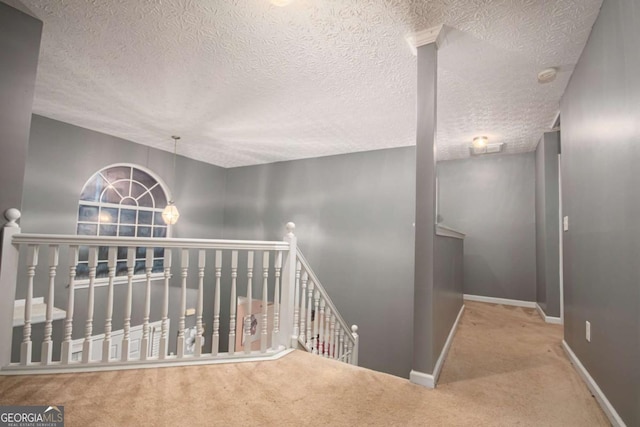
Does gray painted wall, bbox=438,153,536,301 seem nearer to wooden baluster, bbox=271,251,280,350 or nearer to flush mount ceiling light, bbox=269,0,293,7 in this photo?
wooden baluster, bbox=271,251,280,350

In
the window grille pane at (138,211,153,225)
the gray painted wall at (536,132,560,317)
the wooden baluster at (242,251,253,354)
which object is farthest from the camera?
the window grille pane at (138,211,153,225)

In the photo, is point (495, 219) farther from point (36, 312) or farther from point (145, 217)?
point (36, 312)

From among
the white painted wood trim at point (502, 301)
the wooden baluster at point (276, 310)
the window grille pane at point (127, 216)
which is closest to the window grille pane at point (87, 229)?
the window grille pane at point (127, 216)

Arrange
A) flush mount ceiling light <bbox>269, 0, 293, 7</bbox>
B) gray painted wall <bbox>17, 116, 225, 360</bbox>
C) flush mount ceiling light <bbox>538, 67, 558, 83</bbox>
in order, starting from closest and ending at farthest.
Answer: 1. flush mount ceiling light <bbox>269, 0, 293, 7</bbox>
2. flush mount ceiling light <bbox>538, 67, 558, 83</bbox>
3. gray painted wall <bbox>17, 116, 225, 360</bbox>

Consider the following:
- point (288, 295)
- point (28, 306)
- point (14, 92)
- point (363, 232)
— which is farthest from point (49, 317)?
point (363, 232)

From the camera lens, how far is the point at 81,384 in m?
1.72

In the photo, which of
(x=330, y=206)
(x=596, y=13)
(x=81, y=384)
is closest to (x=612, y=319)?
(x=596, y=13)

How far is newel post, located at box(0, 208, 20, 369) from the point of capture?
1.79m

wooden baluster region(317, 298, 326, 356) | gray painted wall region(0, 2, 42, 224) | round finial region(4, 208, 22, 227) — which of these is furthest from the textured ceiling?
wooden baluster region(317, 298, 326, 356)

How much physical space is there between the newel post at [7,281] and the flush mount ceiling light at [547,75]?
400cm

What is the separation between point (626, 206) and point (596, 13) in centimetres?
123

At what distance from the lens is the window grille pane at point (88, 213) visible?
13.4ft

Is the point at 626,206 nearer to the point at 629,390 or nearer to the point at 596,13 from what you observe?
the point at 629,390

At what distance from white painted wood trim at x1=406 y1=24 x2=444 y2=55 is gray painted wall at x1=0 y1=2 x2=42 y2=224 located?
102 inches
